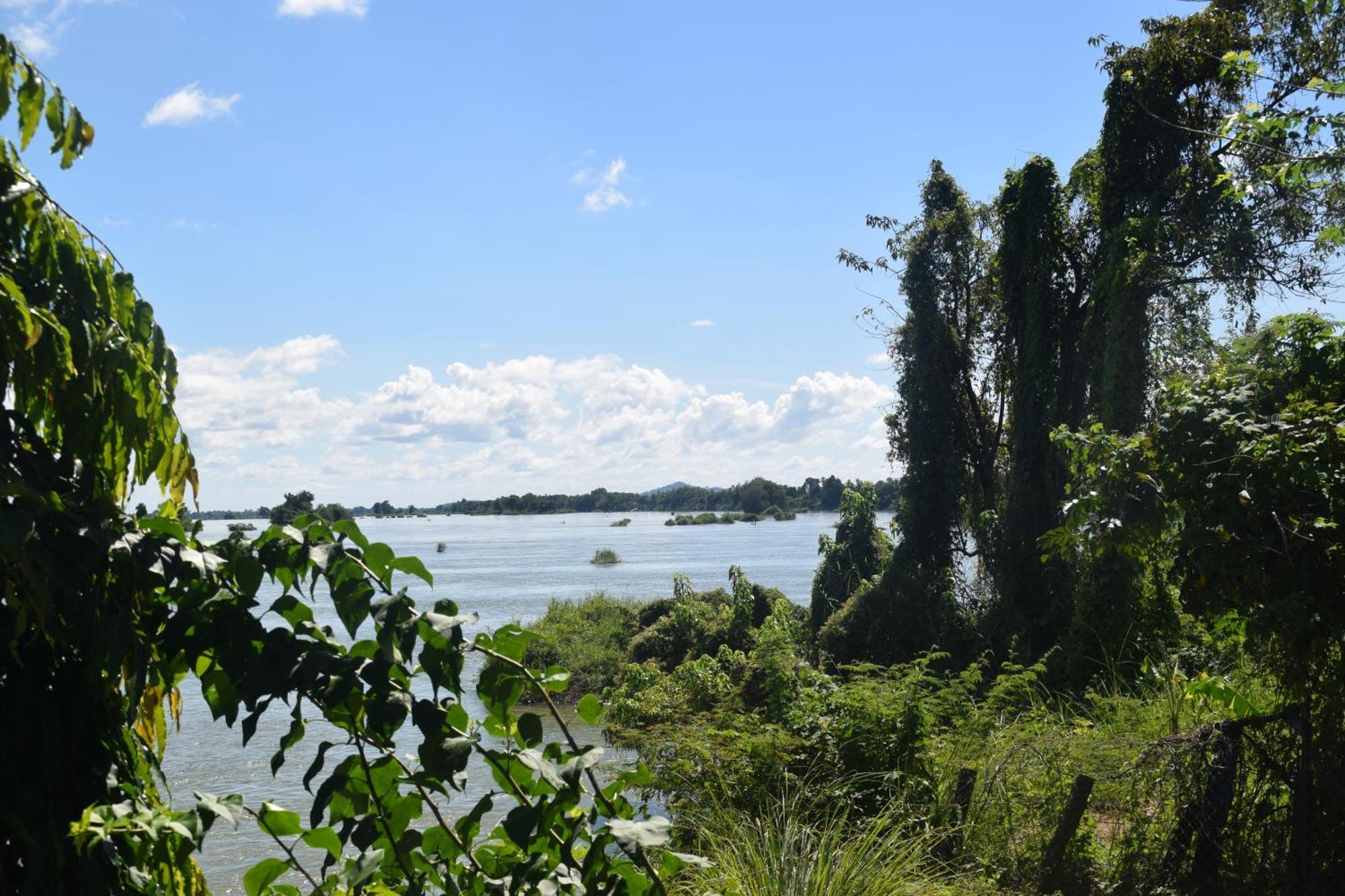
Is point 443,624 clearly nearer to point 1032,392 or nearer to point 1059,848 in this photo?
point 1059,848

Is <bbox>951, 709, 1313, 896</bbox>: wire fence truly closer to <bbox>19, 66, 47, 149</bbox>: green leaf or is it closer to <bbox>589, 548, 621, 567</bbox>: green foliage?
<bbox>19, 66, 47, 149</bbox>: green leaf

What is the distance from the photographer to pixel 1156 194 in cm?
1611

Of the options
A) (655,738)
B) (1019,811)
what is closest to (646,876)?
(1019,811)

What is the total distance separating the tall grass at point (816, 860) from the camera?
541 cm

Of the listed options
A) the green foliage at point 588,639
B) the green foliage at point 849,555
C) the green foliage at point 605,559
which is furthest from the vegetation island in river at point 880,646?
the green foliage at point 605,559

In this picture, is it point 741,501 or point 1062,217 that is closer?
point 1062,217

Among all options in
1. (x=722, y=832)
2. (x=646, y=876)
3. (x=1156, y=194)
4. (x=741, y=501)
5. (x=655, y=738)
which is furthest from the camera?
(x=741, y=501)

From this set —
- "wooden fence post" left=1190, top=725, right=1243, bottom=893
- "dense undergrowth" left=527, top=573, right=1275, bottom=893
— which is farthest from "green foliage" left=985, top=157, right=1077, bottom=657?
"wooden fence post" left=1190, top=725, right=1243, bottom=893

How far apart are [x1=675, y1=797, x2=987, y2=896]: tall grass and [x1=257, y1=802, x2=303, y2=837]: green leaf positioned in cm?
344

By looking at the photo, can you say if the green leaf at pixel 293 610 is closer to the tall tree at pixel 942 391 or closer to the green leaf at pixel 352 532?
the green leaf at pixel 352 532

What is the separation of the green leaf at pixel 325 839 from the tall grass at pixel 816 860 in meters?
3.40

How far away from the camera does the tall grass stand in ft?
17.7

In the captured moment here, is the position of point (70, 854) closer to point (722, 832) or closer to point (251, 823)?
point (722, 832)

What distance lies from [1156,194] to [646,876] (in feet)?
54.7
